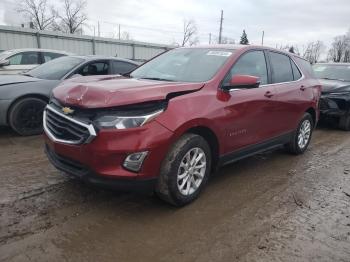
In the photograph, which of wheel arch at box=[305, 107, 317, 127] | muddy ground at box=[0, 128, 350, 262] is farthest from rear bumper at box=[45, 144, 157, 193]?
wheel arch at box=[305, 107, 317, 127]

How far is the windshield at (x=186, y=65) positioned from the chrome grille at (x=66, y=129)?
131cm

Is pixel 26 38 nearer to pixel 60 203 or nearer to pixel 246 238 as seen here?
pixel 60 203

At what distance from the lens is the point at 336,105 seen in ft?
28.8

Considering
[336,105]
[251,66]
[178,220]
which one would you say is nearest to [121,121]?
[178,220]

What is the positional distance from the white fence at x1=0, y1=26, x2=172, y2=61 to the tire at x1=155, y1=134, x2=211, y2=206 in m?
16.5

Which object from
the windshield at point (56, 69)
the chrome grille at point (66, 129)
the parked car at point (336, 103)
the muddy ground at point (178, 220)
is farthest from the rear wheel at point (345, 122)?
the chrome grille at point (66, 129)

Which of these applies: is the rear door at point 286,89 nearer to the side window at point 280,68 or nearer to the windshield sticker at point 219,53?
the side window at point 280,68

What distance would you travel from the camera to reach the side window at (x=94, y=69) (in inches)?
283

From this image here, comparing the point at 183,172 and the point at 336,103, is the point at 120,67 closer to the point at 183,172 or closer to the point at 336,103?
the point at 183,172

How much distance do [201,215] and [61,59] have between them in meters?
5.18

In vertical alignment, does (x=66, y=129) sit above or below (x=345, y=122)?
above

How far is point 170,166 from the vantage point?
3.63 m

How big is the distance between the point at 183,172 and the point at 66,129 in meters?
1.26

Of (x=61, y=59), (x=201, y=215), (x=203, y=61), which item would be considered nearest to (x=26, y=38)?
(x=61, y=59)
